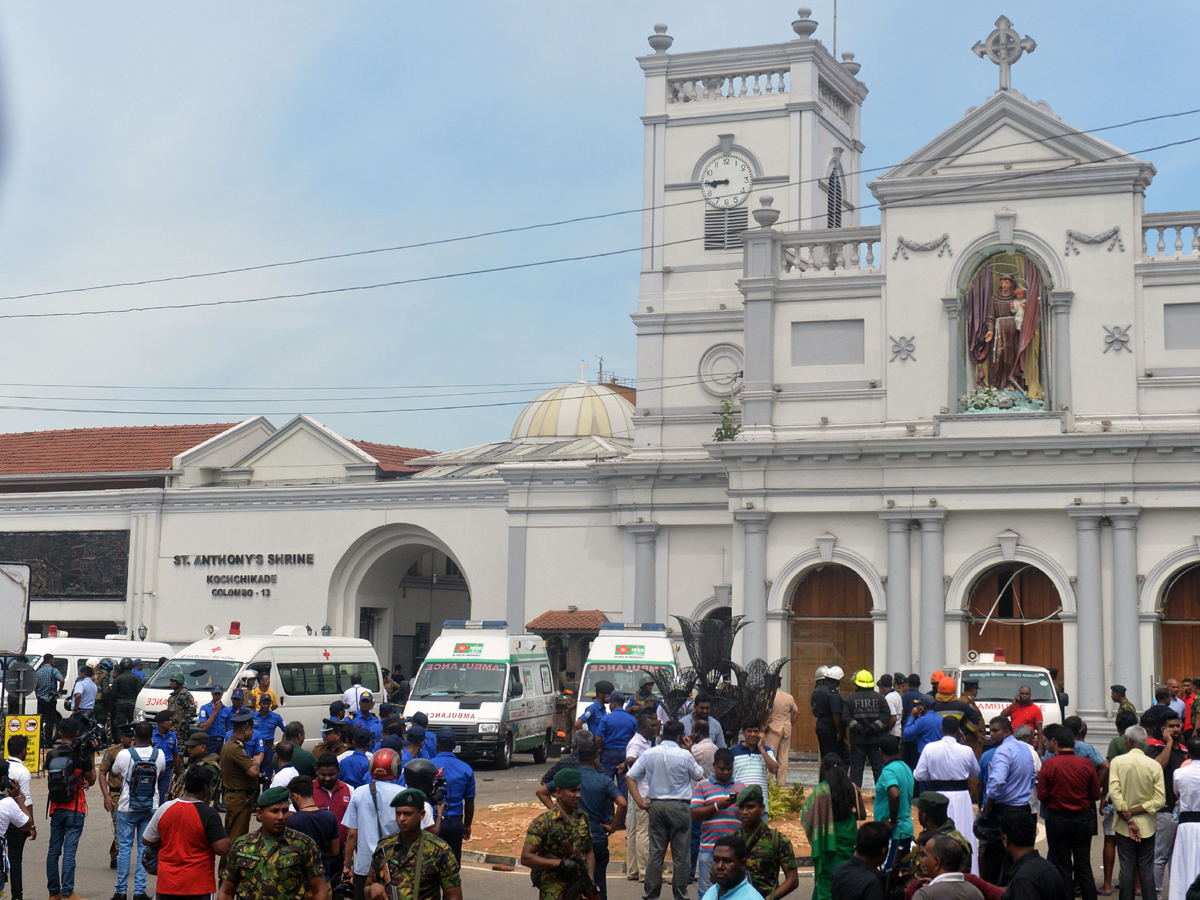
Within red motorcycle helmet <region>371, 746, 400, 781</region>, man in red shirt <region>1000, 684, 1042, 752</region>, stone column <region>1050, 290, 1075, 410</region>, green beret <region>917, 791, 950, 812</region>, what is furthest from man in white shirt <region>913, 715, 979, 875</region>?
stone column <region>1050, 290, 1075, 410</region>

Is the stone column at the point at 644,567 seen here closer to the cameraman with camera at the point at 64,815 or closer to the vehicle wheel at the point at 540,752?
the vehicle wheel at the point at 540,752

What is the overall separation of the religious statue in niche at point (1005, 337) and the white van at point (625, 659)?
8438 millimetres

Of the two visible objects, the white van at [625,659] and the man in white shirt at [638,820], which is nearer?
the man in white shirt at [638,820]

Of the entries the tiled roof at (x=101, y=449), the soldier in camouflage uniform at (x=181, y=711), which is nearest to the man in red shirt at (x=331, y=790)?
the soldier in camouflage uniform at (x=181, y=711)

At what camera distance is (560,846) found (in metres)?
10.4

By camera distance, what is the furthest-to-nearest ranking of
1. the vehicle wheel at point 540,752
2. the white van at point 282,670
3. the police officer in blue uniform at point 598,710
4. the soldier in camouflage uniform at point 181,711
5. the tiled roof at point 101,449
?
1. the tiled roof at point 101,449
2. the vehicle wheel at point 540,752
3. the white van at point 282,670
4. the police officer in blue uniform at point 598,710
5. the soldier in camouflage uniform at point 181,711

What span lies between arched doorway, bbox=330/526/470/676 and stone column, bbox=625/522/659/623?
6154 mm

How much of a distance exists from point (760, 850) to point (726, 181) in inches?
1086

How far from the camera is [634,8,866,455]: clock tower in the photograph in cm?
3562

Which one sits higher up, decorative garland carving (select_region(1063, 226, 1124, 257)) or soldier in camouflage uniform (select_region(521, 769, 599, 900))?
decorative garland carving (select_region(1063, 226, 1124, 257))

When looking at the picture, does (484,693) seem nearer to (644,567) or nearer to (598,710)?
(598,710)

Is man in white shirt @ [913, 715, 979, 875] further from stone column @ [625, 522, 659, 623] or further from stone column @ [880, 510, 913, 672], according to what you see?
stone column @ [625, 522, 659, 623]

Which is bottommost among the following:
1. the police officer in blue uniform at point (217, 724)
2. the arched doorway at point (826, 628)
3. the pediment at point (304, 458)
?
the police officer in blue uniform at point (217, 724)

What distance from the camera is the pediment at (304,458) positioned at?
42844mm
